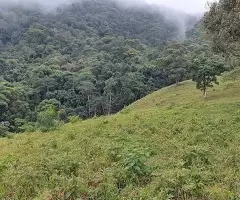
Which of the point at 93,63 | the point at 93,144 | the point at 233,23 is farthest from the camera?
the point at 93,63

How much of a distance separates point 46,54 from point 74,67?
31487 mm

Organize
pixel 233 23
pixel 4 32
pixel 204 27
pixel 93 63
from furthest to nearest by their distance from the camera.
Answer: pixel 4 32
pixel 93 63
pixel 204 27
pixel 233 23

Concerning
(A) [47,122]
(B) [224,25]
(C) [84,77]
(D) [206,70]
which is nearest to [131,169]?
(A) [47,122]

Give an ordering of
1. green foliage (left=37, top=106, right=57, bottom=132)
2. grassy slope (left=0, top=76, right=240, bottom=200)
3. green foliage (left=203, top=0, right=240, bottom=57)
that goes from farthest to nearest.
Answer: green foliage (left=37, top=106, right=57, bottom=132) → green foliage (left=203, top=0, right=240, bottom=57) → grassy slope (left=0, top=76, right=240, bottom=200)

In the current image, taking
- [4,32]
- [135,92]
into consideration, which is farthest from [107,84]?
[4,32]

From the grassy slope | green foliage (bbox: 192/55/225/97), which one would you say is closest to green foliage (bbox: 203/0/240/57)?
the grassy slope

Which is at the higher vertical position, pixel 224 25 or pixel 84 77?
pixel 224 25

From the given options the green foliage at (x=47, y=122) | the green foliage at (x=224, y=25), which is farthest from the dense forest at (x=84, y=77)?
the green foliage at (x=47, y=122)

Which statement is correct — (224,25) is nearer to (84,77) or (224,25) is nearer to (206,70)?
(206,70)

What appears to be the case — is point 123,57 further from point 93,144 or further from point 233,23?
point 93,144

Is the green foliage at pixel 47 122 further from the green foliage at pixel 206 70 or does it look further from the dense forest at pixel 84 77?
the green foliage at pixel 206 70

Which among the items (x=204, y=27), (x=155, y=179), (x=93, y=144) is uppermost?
(x=204, y=27)

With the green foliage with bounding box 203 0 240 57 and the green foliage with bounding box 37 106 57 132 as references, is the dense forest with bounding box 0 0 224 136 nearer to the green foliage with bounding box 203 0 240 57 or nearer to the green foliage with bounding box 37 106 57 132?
the green foliage with bounding box 203 0 240 57

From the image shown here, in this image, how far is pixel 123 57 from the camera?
114 metres
